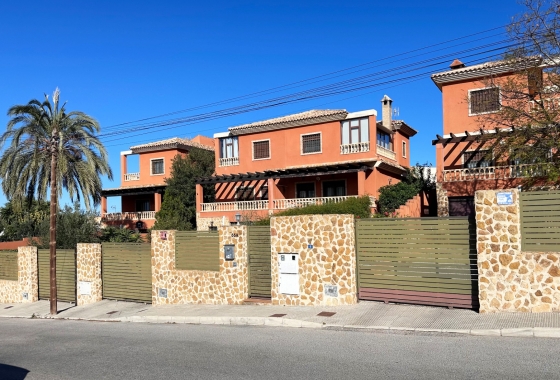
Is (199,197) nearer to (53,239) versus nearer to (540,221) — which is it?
(53,239)

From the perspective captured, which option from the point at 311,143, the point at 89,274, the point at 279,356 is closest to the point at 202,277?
the point at 89,274

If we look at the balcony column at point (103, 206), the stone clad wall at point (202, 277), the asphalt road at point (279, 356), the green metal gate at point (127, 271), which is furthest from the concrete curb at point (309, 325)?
the balcony column at point (103, 206)

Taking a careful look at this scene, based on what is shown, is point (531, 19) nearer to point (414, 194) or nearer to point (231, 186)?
point (414, 194)

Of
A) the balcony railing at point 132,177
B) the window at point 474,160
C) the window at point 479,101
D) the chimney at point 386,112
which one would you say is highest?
the chimney at point 386,112

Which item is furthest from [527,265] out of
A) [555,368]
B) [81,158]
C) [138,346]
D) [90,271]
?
[81,158]

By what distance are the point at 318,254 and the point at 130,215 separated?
32.3 metres

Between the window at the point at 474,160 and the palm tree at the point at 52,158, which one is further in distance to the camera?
the window at the point at 474,160

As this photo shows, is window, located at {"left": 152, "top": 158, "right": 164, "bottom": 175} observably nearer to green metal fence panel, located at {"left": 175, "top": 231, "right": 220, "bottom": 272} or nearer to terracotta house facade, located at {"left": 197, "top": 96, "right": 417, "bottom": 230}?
terracotta house facade, located at {"left": 197, "top": 96, "right": 417, "bottom": 230}

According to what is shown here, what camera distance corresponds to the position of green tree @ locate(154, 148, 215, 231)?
37656 millimetres

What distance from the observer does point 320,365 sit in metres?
8.04

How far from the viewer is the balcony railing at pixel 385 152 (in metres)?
33.0

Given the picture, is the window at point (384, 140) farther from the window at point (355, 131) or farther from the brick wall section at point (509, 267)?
the brick wall section at point (509, 267)

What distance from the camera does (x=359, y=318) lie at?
477 inches

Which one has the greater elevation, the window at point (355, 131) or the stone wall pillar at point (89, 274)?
the window at point (355, 131)
